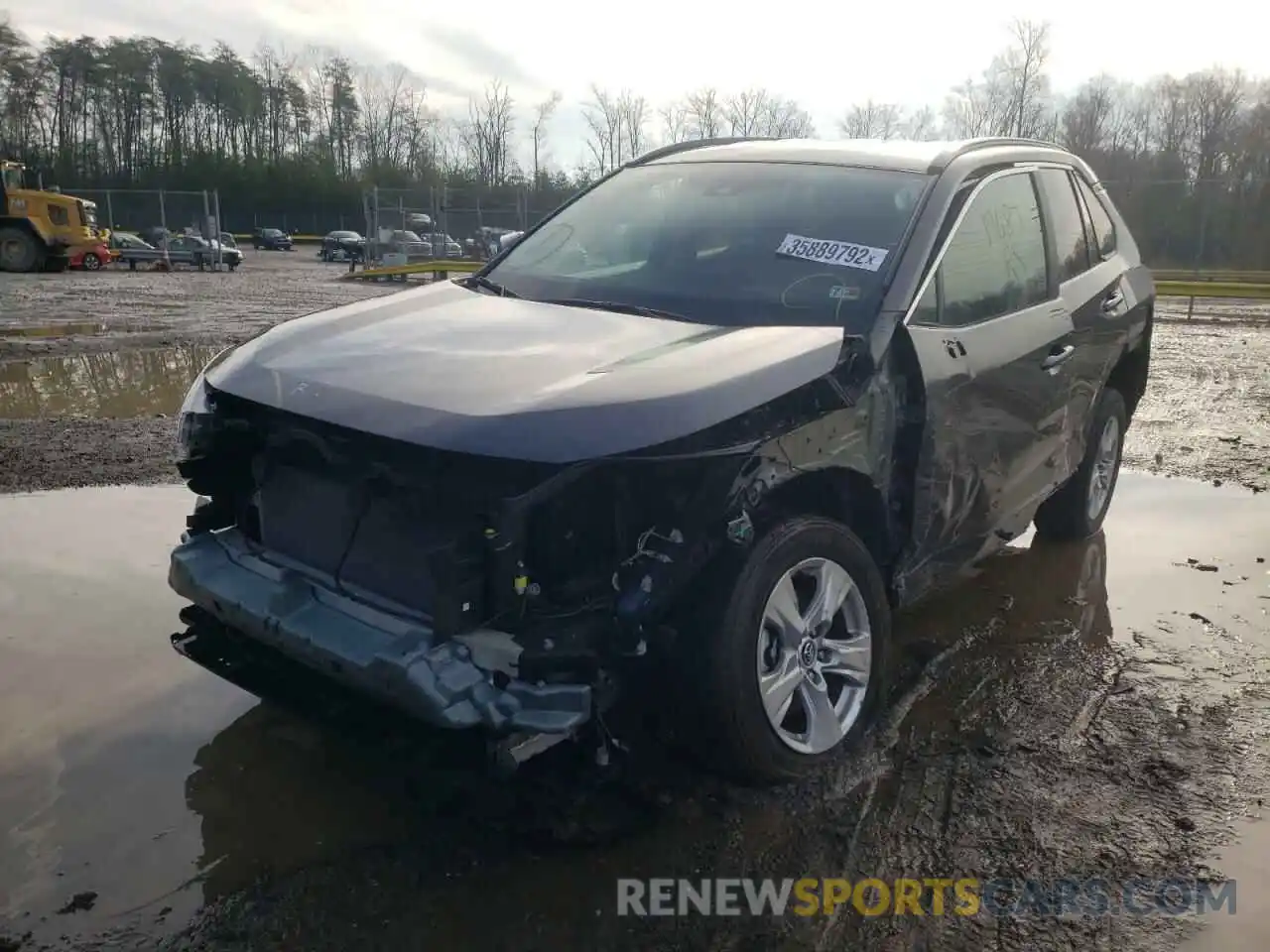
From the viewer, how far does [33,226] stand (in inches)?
1144

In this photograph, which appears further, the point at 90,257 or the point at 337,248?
the point at 337,248

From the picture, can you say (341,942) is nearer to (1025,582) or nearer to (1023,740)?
(1023,740)

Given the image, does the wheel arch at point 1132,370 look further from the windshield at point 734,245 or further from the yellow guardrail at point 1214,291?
the yellow guardrail at point 1214,291

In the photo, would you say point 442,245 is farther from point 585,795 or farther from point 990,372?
point 585,795

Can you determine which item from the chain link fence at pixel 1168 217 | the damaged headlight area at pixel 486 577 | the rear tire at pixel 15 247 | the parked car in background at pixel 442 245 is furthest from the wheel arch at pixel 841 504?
the rear tire at pixel 15 247

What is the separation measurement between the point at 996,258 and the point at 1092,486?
195 cm

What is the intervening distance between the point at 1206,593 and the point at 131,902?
14.9ft

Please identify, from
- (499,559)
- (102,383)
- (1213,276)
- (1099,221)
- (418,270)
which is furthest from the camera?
(1213,276)

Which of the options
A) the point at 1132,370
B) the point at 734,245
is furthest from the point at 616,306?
the point at 1132,370

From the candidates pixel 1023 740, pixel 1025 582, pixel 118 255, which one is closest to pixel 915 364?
pixel 1023 740

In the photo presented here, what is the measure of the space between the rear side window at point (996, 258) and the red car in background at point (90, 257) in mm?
32113

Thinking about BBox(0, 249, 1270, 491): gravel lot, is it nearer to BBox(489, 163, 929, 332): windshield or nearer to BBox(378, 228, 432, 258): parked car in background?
BBox(489, 163, 929, 332): windshield

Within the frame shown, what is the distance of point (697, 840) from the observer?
278 cm

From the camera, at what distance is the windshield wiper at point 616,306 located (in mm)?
3471
